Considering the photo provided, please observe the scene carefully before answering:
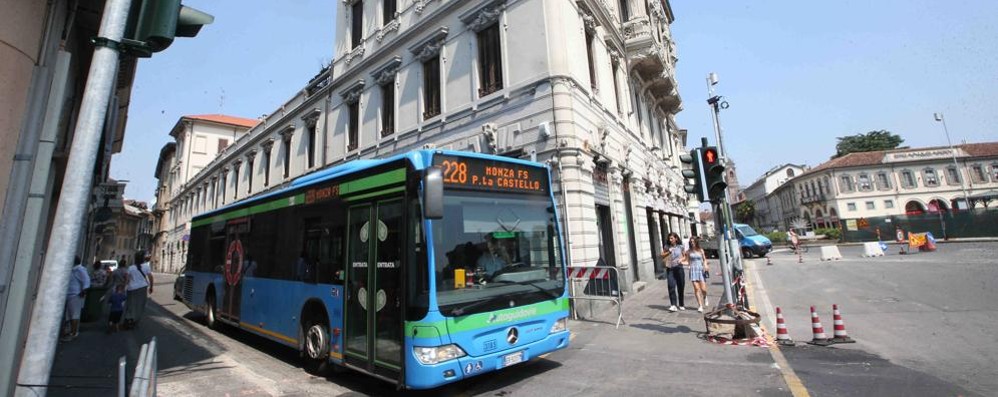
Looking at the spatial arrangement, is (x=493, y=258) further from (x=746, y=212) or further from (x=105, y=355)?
(x=746, y=212)

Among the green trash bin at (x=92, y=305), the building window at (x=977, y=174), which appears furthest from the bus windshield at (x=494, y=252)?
the building window at (x=977, y=174)

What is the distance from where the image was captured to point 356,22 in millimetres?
19891

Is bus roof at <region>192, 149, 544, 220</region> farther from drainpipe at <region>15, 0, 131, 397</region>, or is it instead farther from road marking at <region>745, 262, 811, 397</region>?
road marking at <region>745, 262, 811, 397</region>

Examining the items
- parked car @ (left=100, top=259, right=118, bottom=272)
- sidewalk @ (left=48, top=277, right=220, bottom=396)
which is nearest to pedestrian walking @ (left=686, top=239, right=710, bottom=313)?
sidewalk @ (left=48, top=277, right=220, bottom=396)

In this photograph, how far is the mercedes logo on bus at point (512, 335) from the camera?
200 inches

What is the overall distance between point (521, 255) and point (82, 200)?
4.25 meters

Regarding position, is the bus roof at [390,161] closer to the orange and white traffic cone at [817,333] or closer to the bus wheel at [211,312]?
the bus wheel at [211,312]

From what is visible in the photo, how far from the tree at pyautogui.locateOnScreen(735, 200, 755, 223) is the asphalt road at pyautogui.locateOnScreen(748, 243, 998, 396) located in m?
84.6

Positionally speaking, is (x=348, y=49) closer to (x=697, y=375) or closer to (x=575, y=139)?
(x=575, y=139)

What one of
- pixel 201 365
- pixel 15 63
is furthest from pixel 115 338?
pixel 15 63

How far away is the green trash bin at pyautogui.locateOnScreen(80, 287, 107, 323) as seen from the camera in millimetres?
11609

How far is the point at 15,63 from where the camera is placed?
3.53m

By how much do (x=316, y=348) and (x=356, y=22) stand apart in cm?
1779

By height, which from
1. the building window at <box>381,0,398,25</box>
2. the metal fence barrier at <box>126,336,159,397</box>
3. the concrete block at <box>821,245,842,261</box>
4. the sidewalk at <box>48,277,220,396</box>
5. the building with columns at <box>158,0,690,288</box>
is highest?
the building window at <box>381,0,398,25</box>
